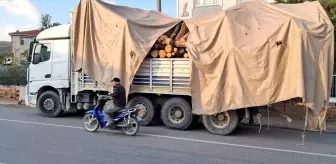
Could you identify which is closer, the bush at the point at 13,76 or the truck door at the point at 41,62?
the truck door at the point at 41,62

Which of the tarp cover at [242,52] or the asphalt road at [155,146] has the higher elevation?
the tarp cover at [242,52]

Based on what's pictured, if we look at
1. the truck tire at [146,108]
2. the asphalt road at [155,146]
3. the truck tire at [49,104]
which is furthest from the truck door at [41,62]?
the truck tire at [146,108]

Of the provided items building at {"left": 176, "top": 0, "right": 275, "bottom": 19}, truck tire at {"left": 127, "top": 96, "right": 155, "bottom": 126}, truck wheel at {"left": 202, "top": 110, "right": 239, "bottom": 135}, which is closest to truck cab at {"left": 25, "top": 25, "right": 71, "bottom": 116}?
truck tire at {"left": 127, "top": 96, "right": 155, "bottom": 126}

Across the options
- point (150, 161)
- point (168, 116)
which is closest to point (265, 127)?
point (168, 116)

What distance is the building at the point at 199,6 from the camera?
76.4 feet

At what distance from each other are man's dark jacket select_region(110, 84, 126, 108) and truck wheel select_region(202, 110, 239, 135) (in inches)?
90.4

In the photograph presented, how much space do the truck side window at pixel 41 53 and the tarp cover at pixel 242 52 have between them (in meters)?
2.08

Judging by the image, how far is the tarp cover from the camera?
1012 centimetres

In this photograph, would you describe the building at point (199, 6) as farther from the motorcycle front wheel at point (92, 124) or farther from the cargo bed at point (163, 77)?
the motorcycle front wheel at point (92, 124)

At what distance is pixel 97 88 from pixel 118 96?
2.36 m

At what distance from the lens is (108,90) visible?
1273 centimetres

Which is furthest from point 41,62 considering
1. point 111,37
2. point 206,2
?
point 206,2

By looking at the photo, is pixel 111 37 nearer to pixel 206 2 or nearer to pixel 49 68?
pixel 49 68

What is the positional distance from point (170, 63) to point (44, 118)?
489 cm
